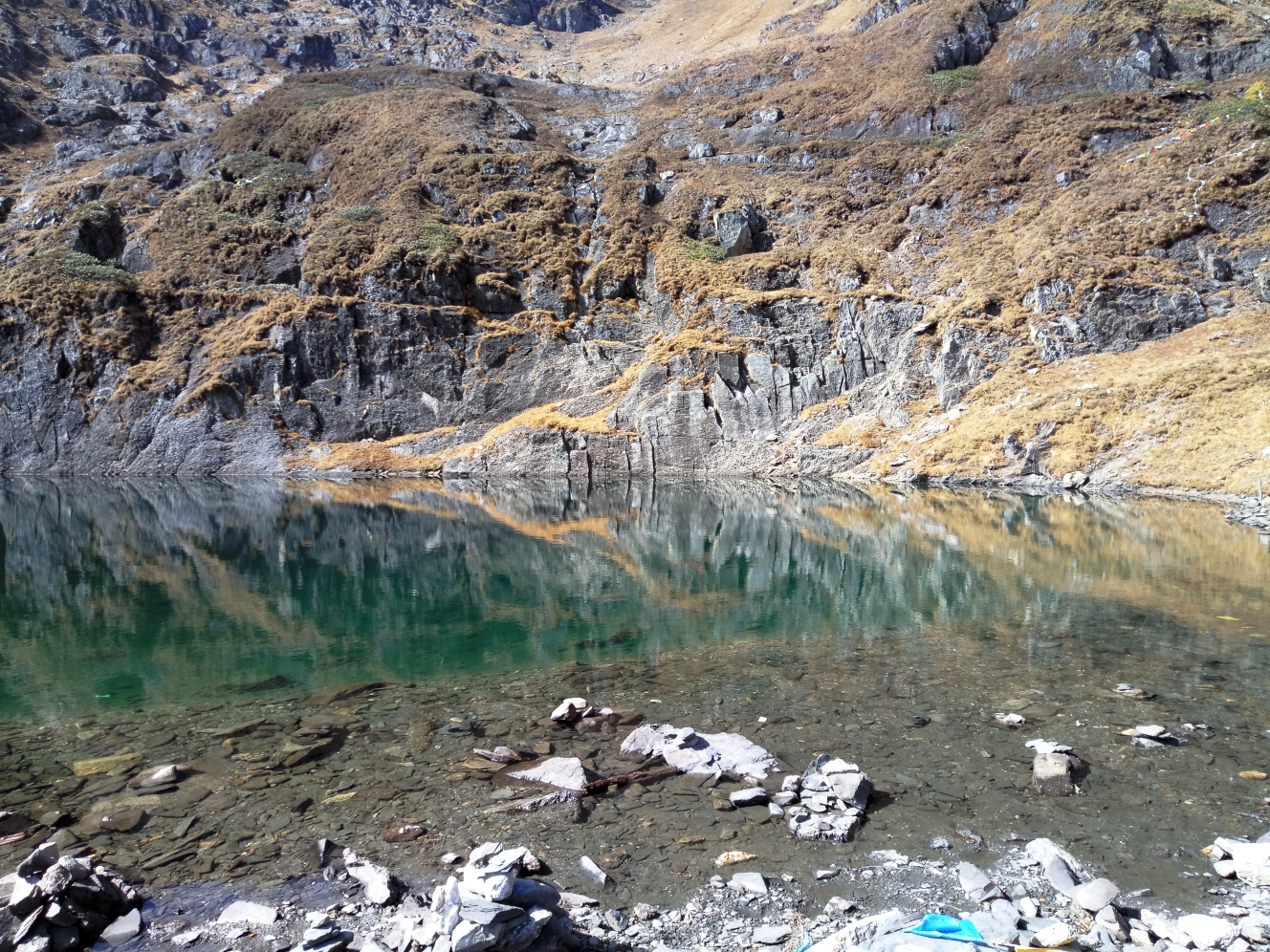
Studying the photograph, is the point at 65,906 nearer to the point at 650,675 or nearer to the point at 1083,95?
the point at 650,675

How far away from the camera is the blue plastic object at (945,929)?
15.5 feet

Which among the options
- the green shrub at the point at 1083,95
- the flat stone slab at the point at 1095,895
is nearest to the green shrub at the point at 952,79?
the green shrub at the point at 1083,95

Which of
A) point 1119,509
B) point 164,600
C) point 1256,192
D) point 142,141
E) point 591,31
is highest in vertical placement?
point 591,31

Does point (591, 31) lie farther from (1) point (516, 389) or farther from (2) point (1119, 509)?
(2) point (1119, 509)

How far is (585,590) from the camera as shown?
761 inches

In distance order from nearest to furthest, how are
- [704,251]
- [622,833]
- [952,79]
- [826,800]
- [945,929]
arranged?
[945,929] < [622,833] < [826,800] < [704,251] < [952,79]

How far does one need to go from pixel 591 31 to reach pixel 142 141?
89201 millimetres

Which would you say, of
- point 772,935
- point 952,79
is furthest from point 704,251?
point 772,935

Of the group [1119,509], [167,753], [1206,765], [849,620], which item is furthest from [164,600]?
[1119,509]

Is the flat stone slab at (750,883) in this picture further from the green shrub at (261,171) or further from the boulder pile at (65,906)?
the green shrub at (261,171)

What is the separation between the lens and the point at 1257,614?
14219mm

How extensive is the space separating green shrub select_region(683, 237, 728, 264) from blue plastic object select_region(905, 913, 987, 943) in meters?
60.3

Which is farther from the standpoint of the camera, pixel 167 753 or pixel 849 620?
pixel 849 620

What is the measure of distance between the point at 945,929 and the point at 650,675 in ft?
24.5
